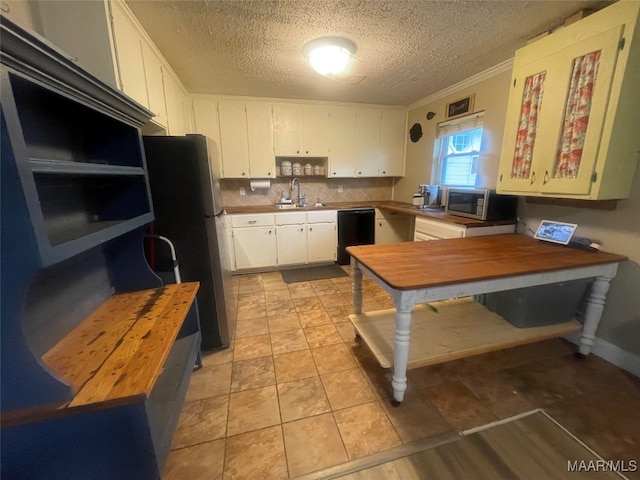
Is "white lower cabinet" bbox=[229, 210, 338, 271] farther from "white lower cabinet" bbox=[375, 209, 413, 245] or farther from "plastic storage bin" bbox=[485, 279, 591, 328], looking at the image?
"plastic storage bin" bbox=[485, 279, 591, 328]

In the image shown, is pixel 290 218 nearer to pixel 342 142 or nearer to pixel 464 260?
pixel 342 142

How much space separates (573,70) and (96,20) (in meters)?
2.86

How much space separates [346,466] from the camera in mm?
1245

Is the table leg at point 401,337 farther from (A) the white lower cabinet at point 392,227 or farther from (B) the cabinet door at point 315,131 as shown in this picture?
(B) the cabinet door at point 315,131

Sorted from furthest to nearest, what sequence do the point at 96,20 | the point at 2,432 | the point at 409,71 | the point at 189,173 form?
the point at 409,71
the point at 189,173
the point at 96,20
the point at 2,432

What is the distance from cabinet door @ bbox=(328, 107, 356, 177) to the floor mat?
56.6 inches

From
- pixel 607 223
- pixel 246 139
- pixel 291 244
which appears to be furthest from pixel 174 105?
pixel 607 223

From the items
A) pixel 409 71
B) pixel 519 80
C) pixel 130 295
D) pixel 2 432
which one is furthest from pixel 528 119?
pixel 2 432

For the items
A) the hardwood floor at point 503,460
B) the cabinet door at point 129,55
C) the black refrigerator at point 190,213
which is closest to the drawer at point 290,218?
the black refrigerator at point 190,213

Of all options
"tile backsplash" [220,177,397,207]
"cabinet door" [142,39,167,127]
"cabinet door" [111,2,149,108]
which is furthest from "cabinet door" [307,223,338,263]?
"cabinet door" [111,2,149,108]

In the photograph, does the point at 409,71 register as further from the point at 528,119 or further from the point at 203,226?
the point at 203,226

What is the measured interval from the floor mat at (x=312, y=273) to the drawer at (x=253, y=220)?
774 mm

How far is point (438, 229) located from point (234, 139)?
2857 mm

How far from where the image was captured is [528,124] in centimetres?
201
